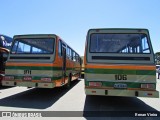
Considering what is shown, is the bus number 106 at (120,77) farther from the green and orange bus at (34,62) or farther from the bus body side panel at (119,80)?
the green and orange bus at (34,62)

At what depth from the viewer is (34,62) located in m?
9.37

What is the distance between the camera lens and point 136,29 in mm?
7969

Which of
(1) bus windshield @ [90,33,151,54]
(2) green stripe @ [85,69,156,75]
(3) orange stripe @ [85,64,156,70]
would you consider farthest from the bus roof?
(2) green stripe @ [85,69,156,75]

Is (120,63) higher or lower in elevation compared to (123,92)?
higher

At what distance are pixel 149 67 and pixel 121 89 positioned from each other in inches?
52.3

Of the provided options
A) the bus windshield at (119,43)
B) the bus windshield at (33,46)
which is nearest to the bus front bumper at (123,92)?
the bus windshield at (119,43)

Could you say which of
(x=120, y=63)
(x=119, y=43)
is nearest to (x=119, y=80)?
(x=120, y=63)

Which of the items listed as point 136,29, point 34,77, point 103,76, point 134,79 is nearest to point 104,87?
point 103,76

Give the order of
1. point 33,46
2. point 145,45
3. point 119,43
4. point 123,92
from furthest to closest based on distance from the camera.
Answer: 1. point 33,46
2. point 119,43
3. point 145,45
4. point 123,92

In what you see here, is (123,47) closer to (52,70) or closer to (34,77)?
(52,70)

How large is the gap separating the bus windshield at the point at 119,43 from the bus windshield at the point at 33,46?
2.57m

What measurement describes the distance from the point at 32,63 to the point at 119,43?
162 inches

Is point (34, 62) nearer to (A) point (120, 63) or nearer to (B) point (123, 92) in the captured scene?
(A) point (120, 63)

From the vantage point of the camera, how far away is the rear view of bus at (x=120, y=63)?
7395 mm
